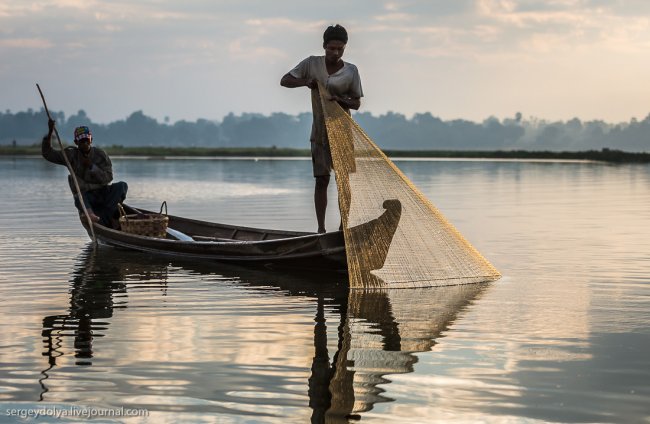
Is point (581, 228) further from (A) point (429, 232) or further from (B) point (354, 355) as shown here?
(B) point (354, 355)

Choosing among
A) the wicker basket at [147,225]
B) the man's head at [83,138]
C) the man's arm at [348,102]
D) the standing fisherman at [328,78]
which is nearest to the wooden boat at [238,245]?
the wicker basket at [147,225]

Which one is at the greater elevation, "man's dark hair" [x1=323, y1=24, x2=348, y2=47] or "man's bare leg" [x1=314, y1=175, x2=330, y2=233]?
"man's dark hair" [x1=323, y1=24, x2=348, y2=47]

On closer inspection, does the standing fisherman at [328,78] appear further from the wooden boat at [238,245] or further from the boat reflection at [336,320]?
the boat reflection at [336,320]

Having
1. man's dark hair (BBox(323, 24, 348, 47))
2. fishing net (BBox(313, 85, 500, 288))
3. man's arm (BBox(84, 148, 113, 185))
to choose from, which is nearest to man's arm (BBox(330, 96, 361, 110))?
fishing net (BBox(313, 85, 500, 288))

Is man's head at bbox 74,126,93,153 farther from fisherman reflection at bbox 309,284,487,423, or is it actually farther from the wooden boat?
fisherman reflection at bbox 309,284,487,423

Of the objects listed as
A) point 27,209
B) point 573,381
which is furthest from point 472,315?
point 27,209

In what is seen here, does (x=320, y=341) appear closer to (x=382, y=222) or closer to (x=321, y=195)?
(x=382, y=222)

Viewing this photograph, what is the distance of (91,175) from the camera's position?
12094 millimetres

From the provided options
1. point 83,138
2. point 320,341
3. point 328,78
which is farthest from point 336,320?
point 83,138

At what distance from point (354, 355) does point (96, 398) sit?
5.58ft

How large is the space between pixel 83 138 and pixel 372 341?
6388mm

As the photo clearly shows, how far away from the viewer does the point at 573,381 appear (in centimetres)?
525

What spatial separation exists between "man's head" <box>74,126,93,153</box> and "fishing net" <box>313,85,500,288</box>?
391cm

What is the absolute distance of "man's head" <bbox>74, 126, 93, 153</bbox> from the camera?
11.7m
